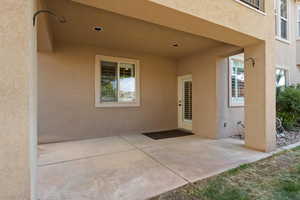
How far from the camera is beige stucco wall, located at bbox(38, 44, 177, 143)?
4.73 m

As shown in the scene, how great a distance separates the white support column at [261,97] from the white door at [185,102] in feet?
7.61

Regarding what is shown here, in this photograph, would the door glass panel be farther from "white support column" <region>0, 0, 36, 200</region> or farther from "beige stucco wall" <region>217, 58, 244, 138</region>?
"white support column" <region>0, 0, 36, 200</region>

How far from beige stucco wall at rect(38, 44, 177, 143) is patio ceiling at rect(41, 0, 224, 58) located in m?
0.45

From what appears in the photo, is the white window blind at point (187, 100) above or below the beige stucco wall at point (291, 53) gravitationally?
below

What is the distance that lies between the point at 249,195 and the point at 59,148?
4.23 meters

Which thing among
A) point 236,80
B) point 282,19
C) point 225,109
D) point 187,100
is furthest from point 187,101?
point 282,19

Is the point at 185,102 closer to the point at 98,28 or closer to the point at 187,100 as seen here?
the point at 187,100

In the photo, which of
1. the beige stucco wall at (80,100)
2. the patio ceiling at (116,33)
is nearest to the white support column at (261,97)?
the patio ceiling at (116,33)

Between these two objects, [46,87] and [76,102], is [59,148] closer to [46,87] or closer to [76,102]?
[76,102]

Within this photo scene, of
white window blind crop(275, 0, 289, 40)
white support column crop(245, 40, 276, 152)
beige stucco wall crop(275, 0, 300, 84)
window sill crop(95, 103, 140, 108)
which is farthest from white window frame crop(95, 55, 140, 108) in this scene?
white window blind crop(275, 0, 289, 40)

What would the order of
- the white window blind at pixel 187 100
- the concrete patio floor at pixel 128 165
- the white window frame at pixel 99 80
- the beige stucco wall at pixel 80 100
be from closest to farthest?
the concrete patio floor at pixel 128 165, the beige stucco wall at pixel 80 100, the white window frame at pixel 99 80, the white window blind at pixel 187 100

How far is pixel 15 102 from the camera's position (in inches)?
54.9

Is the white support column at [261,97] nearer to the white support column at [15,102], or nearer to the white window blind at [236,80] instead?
the white window blind at [236,80]

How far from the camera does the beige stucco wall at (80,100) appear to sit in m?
4.73
